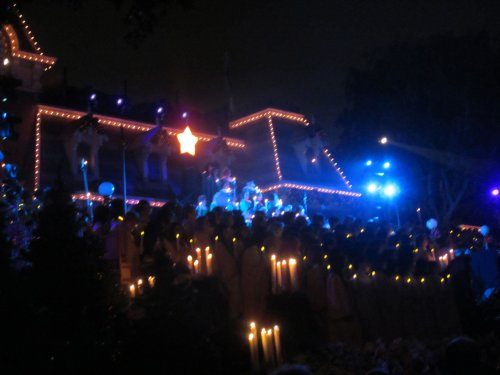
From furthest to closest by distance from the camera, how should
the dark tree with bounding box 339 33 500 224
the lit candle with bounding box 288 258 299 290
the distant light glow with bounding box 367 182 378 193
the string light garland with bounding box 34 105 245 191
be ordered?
the dark tree with bounding box 339 33 500 224 → the distant light glow with bounding box 367 182 378 193 → the string light garland with bounding box 34 105 245 191 → the lit candle with bounding box 288 258 299 290


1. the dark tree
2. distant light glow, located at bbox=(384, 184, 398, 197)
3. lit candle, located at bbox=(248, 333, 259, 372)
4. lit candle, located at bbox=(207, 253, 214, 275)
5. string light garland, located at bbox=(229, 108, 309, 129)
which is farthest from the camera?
the dark tree

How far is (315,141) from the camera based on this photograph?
2544 centimetres

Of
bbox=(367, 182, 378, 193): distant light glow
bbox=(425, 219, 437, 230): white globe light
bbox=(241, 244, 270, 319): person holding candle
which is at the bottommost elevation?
bbox=(241, 244, 270, 319): person holding candle

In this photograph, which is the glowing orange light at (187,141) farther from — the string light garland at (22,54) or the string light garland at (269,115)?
the string light garland at (22,54)

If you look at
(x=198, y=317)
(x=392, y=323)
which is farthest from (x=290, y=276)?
(x=198, y=317)

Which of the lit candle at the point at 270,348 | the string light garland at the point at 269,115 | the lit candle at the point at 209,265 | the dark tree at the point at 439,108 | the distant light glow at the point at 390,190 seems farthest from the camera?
the dark tree at the point at 439,108

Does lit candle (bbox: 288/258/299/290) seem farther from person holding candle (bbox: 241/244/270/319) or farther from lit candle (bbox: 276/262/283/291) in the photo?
person holding candle (bbox: 241/244/270/319)

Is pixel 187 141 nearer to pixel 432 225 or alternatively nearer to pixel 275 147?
pixel 275 147

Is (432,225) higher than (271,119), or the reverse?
(271,119)

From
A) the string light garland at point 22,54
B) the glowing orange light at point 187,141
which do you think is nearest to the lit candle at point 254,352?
the glowing orange light at point 187,141

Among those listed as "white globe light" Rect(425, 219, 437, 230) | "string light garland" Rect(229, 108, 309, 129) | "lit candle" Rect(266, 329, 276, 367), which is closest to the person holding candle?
"lit candle" Rect(266, 329, 276, 367)

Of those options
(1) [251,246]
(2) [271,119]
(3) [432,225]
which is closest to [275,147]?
(2) [271,119]

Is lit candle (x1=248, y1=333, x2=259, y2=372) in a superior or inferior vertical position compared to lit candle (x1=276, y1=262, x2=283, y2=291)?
inferior

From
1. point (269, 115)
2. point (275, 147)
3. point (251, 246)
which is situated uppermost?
point (269, 115)
